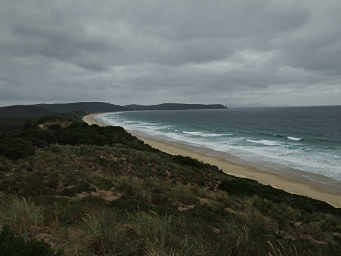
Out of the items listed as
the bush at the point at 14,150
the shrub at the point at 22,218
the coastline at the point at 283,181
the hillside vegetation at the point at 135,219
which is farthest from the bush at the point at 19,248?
the coastline at the point at 283,181

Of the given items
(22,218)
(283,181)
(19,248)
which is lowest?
(283,181)

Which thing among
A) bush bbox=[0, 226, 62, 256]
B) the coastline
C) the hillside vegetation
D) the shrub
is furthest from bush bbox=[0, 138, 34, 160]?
the coastline

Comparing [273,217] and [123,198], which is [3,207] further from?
[273,217]

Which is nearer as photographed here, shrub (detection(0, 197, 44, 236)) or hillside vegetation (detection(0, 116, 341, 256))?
hillside vegetation (detection(0, 116, 341, 256))

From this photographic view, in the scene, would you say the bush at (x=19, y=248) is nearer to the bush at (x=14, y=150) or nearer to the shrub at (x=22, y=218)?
the shrub at (x=22, y=218)

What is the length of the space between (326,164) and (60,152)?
27081 mm

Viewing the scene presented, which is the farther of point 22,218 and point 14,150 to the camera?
point 14,150

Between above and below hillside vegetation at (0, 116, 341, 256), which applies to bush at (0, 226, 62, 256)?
above

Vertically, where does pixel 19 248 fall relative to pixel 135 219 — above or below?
above

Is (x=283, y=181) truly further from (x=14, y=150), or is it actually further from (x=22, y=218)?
(x=14, y=150)

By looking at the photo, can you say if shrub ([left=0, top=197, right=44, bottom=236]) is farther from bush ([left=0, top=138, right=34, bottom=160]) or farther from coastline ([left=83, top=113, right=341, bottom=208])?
coastline ([left=83, top=113, right=341, bottom=208])

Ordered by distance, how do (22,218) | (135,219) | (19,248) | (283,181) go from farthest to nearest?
(283,181) < (135,219) < (22,218) < (19,248)

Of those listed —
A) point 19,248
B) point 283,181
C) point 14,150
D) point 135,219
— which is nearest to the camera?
point 19,248

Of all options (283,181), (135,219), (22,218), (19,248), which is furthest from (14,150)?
(283,181)
